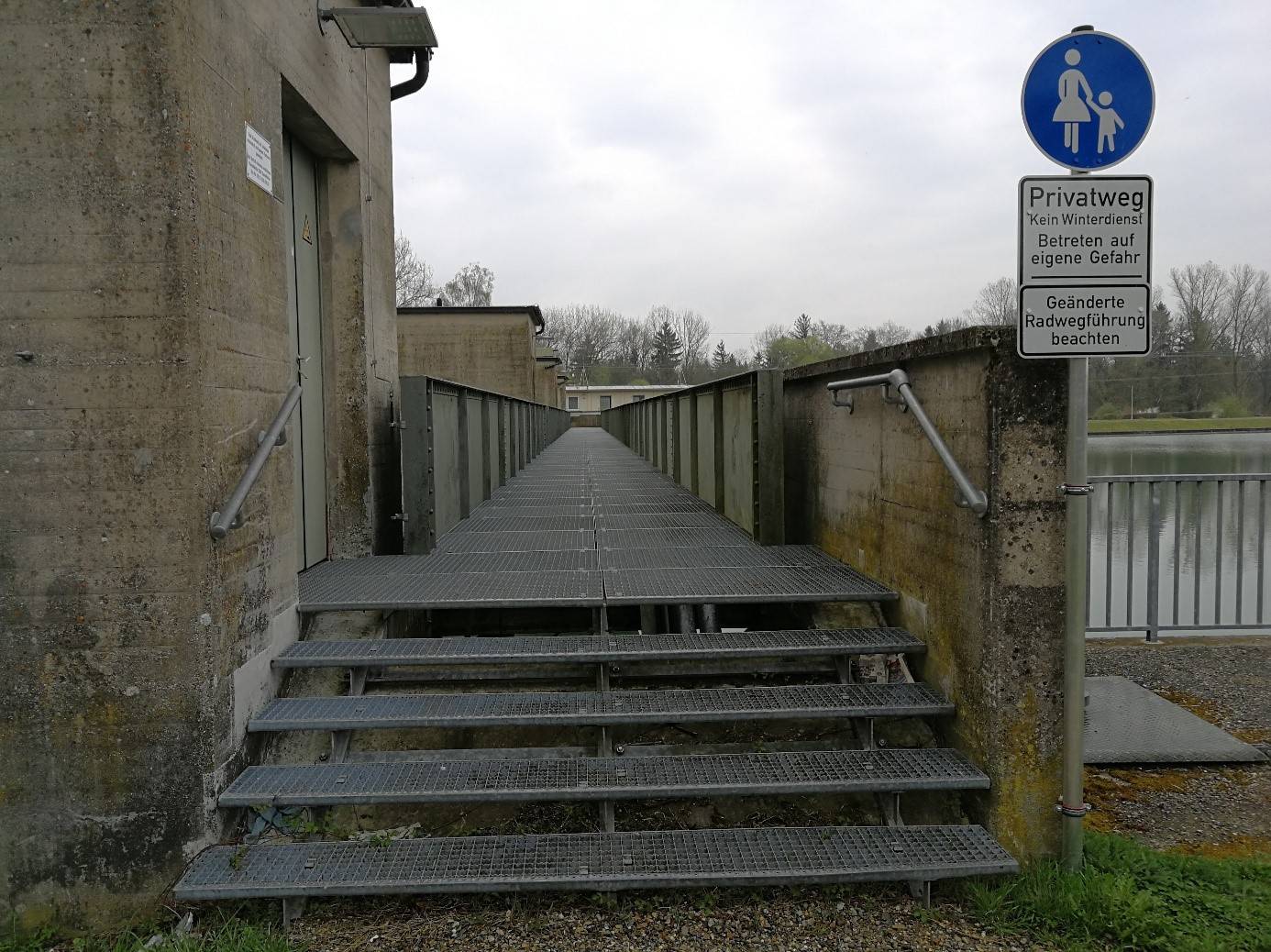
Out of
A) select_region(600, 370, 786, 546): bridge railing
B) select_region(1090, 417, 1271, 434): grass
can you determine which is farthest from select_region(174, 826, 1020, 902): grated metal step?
select_region(1090, 417, 1271, 434): grass

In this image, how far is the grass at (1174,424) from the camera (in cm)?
1774

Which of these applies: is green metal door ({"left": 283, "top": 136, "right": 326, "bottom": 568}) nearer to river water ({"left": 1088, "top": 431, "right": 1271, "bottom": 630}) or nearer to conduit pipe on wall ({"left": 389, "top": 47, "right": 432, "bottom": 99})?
conduit pipe on wall ({"left": 389, "top": 47, "right": 432, "bottom": 99})

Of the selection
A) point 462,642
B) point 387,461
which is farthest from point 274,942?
point 387,461

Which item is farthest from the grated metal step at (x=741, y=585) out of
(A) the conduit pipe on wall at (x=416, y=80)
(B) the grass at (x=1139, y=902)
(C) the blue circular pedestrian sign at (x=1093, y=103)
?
(A) the conduit pipe on wall at (x=416, y=80)

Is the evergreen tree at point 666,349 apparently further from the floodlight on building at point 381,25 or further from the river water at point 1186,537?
the floodlight on building at point 381,25

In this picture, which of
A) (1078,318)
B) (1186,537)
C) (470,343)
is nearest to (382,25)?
(1078,318)

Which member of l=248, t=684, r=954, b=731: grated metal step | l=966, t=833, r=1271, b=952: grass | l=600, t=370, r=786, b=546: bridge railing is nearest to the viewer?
l=966, t=833, r=1271, b=952: grass

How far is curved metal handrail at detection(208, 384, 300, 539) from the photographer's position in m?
3.30

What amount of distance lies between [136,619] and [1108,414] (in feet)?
70.5

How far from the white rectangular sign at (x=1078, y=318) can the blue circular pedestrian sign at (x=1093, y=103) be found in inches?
19.5

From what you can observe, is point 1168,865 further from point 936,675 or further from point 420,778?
point 420,778

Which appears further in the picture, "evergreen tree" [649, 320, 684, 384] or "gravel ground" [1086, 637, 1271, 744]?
"evergreen tree" [649, 320, 684, 384]

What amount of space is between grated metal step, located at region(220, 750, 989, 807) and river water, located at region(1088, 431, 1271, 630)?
10.1 ft

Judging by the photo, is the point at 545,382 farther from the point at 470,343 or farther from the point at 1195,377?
the point at 1195,377
